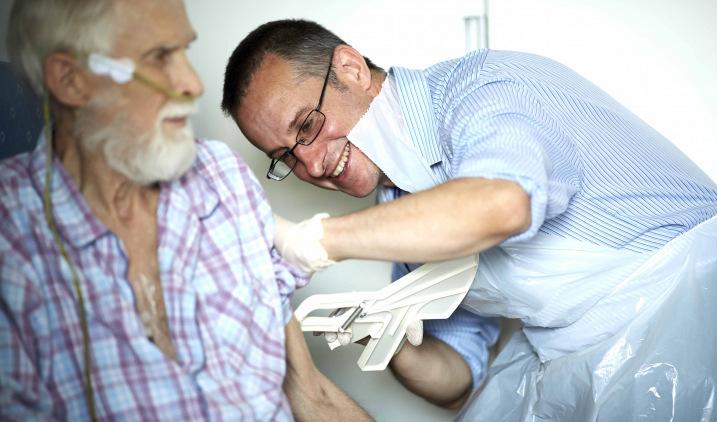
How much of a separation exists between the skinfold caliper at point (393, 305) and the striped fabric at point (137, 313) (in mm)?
158

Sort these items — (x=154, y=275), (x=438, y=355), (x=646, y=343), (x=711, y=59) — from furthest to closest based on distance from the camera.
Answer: (x=711, y=59)
(x=438, y=355)
(x=646, y=343)
(x=154, y=275)

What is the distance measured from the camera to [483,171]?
81 cm

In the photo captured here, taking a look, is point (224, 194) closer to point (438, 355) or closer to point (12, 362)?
point (12, 362)

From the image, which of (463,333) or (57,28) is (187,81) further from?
(463,333)

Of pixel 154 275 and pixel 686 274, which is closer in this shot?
pixel 154 275

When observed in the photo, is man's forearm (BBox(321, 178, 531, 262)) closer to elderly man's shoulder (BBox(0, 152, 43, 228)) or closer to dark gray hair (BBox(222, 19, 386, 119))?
elderly man's shoulder (BBox(0, 152, 43, 228))

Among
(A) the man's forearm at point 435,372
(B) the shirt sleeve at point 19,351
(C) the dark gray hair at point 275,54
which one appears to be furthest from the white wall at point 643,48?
(B) the shirt sleeve at point 19,351

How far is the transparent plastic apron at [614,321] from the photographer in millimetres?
991

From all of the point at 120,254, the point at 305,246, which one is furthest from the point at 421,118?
the point at 120,254

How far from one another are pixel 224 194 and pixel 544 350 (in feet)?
2.67

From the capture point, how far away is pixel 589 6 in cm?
154

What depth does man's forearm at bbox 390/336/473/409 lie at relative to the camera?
4.39 feet

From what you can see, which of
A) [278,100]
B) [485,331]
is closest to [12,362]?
[278,100]

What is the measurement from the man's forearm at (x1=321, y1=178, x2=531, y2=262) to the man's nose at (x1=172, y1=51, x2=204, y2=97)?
0.91 ft
